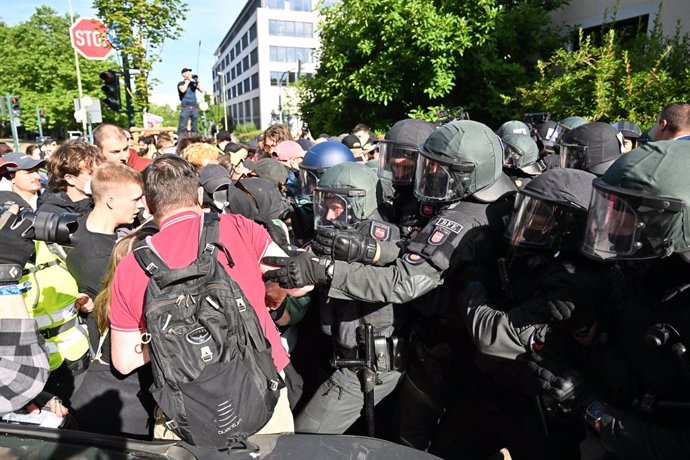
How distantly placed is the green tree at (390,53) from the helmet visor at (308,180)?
6.58 meters

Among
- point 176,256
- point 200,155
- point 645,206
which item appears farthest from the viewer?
point 200,155

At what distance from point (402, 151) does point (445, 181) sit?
97 cm

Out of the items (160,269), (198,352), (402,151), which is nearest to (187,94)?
(402,151)

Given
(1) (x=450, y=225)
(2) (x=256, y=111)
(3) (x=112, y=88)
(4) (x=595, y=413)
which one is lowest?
(4) (x=595, y=413)

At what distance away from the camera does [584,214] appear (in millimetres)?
2123

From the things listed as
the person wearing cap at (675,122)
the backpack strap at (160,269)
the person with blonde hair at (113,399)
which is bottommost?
the person with blonde hair at (113,399)

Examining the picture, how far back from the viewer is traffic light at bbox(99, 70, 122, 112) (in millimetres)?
10562

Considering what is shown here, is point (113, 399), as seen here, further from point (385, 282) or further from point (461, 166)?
point (461, 166)

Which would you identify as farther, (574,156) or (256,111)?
(256,111)

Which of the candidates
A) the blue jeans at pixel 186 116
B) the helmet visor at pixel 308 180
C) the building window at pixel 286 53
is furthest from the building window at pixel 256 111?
the helmet visor at pixel 308 180

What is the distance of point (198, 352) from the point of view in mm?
1697

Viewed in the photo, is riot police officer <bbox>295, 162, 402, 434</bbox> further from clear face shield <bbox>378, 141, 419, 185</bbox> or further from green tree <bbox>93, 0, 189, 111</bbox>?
green tree <bbox>93, 0, 189, 111</bbox>

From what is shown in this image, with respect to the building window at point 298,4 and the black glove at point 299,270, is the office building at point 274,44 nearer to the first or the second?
the building window at point 298,4

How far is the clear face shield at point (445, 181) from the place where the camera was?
250 cm
